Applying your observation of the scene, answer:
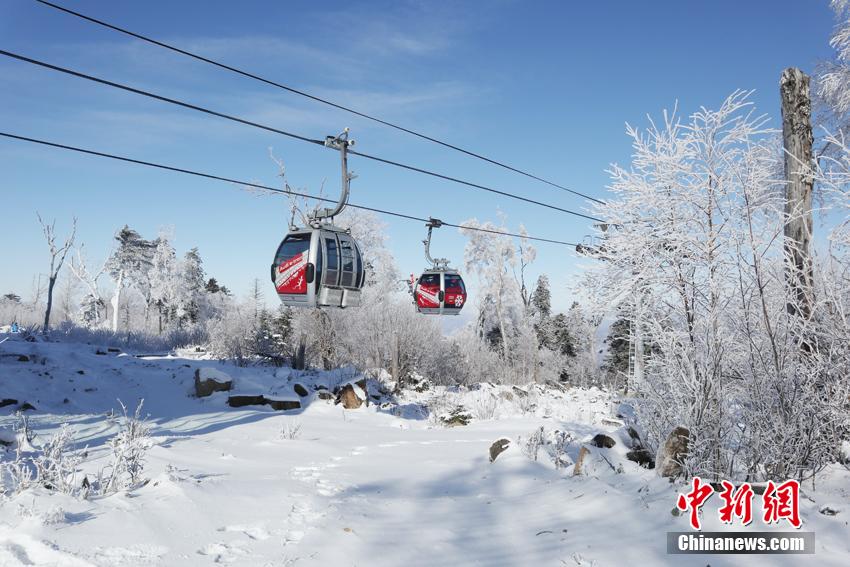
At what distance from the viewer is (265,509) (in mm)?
5164

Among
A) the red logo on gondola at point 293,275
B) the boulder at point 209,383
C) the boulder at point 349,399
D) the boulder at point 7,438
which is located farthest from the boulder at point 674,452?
the boulder at point 209,383

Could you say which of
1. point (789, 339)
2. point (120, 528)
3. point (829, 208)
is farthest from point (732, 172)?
point (120, 528)

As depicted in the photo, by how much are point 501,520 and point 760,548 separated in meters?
2.16

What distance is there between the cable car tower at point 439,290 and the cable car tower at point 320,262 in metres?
4.82

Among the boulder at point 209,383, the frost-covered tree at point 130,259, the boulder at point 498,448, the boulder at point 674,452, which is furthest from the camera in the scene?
the frost-covered tree at point 130,259

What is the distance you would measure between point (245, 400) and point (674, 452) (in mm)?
11113

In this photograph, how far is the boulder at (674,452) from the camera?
545cm

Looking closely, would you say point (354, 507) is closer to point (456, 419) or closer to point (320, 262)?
point (320, 262)

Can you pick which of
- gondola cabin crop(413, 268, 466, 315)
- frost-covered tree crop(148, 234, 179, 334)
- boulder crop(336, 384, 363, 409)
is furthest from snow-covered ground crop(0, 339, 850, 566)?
frost-covered tree crop(148, 234, 179, 334)

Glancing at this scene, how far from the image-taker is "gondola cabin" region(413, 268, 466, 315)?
13.6 metres

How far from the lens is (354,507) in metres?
5.51

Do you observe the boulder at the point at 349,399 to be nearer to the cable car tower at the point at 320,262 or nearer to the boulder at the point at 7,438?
the cable car tower at the point at 320,262

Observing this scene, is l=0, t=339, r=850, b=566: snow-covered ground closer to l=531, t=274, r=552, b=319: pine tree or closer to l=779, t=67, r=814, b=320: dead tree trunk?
l=779, t=67, r=814, b=320: dead tree trunk

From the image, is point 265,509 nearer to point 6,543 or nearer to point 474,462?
point 6,543
